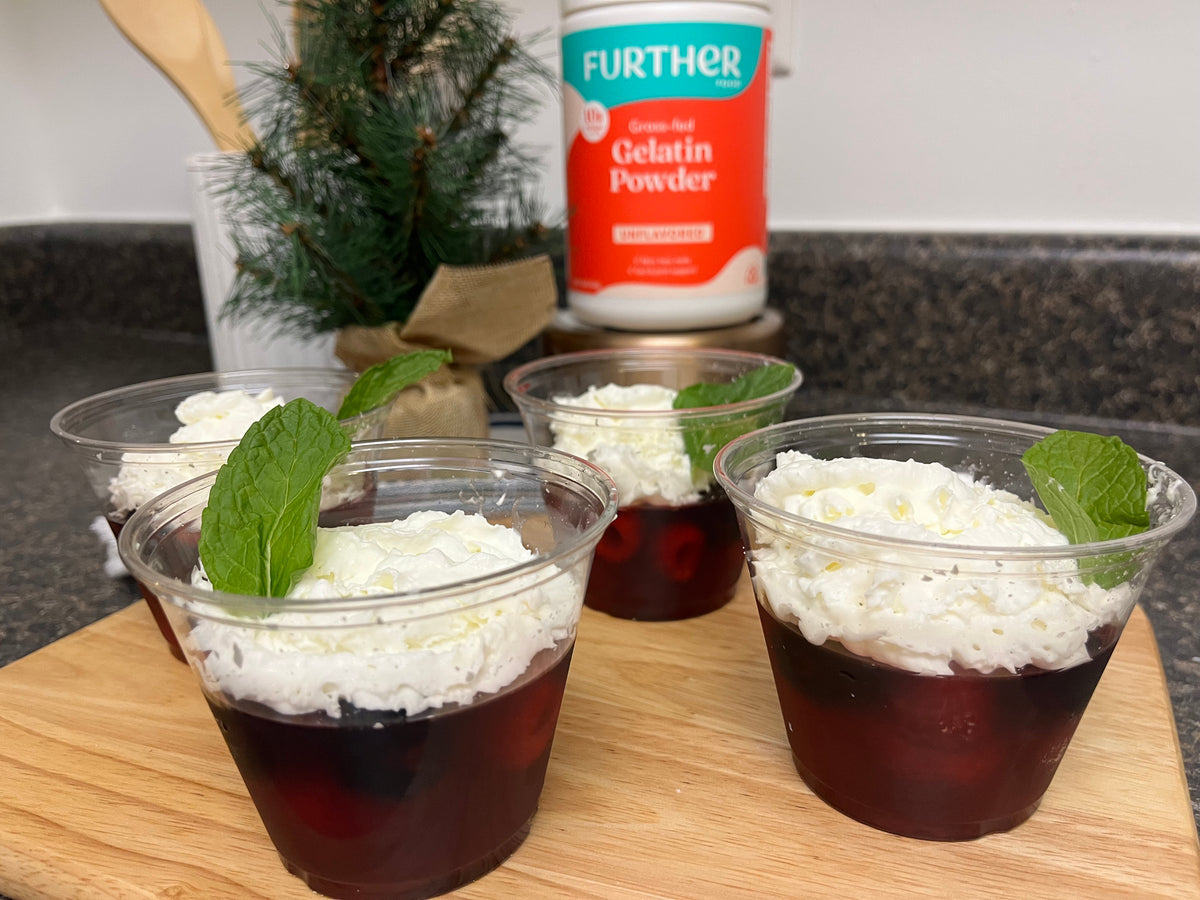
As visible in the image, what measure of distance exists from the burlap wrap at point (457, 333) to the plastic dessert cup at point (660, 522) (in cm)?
12

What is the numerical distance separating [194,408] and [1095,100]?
1084 millimetres

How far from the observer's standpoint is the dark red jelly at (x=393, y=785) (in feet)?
1.55

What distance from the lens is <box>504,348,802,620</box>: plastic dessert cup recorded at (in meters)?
0.78

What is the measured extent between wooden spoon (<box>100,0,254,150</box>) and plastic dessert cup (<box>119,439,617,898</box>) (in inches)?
26.9

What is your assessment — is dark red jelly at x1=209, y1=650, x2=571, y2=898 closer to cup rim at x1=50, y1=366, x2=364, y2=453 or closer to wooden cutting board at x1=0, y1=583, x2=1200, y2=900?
wooden cutting board at x1=0, y1=583, x2=1200, y2=900

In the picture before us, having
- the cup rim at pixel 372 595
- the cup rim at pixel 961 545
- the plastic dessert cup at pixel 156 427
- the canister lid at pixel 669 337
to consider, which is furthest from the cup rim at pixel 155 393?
the cup rim at pixel 961 545

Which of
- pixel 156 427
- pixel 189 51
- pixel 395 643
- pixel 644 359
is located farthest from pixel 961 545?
pixel 189 51

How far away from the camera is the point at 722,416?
0.78 metres

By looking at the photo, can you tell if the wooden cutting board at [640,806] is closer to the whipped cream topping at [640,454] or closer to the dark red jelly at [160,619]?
the dark red jelly at [160,619]

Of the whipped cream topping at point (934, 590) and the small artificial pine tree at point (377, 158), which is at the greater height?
the small artificial pine tree at point (377, 158)

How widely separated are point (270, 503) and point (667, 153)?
0.56 meters

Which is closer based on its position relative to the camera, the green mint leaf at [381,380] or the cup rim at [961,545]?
the cup rim at [961,545]

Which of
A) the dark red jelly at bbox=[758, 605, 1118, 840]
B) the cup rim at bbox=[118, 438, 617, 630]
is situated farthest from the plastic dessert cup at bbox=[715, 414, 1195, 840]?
the cup rim at bbox=[118, 438, 617, 630]

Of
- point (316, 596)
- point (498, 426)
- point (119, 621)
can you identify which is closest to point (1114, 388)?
point (498, 426)
